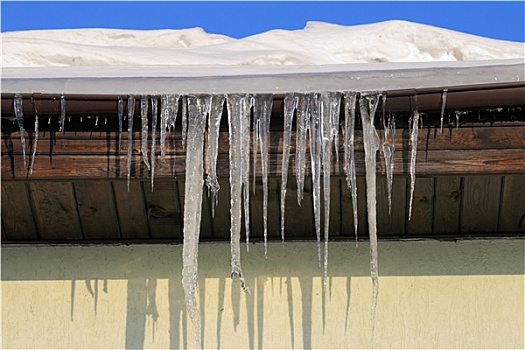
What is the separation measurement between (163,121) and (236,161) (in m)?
0.29

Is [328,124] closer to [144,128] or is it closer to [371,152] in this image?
[371,152]

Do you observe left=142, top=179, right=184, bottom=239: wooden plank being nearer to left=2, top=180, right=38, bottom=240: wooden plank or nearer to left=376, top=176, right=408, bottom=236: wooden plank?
left=2, top=180, right=38, bottom=240: wooden plank

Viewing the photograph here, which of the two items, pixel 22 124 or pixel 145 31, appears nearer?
pixel 22 124

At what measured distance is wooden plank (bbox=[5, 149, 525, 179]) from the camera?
3.05 meters

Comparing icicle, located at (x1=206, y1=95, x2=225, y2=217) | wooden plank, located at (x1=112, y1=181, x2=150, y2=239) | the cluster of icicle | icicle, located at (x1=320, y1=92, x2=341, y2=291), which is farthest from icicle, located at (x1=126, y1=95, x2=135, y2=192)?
icicle, located at (x1=320, y1=92, x2=341, y2=291)

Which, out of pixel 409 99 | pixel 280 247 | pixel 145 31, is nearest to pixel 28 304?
pixel 280 247

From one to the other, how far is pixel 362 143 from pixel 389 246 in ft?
1.95

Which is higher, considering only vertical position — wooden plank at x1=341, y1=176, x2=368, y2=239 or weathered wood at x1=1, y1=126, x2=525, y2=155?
weathered wood at x1=1, y1=126, x2=525, y2=155

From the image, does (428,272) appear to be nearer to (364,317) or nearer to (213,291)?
(364,317)

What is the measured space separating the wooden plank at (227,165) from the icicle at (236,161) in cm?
4

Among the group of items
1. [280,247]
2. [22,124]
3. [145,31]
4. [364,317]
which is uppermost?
[145,31]

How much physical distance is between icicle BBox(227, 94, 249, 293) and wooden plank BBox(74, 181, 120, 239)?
46 cm

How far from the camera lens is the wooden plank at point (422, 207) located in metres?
3.27

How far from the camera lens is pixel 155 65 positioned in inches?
146
